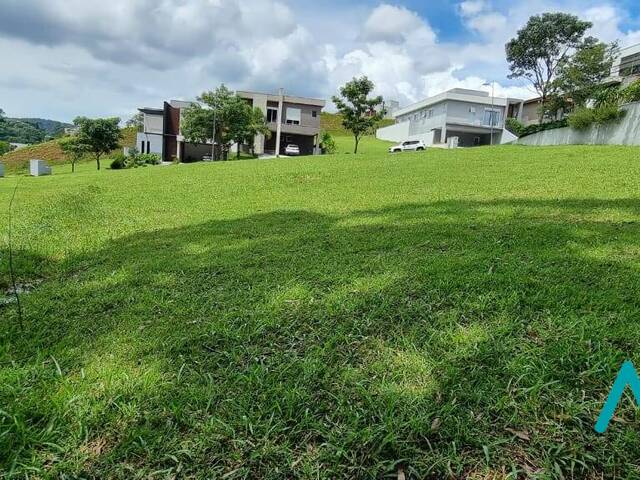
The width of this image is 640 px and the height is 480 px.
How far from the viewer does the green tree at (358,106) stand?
2803 cm

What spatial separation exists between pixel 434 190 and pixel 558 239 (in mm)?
4502

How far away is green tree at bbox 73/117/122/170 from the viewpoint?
101 ft

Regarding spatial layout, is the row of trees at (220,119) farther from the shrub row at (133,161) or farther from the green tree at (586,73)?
the green tree at (586,73)

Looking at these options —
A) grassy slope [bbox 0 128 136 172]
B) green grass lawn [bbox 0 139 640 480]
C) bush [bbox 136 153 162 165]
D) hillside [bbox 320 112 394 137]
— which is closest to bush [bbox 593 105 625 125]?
green grass lawn [bbox 0 139 640 480]

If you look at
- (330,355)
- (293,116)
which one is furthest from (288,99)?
(330,355)

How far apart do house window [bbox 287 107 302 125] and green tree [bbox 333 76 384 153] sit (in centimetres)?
1082

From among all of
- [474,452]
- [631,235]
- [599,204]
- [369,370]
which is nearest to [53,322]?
[369,370]

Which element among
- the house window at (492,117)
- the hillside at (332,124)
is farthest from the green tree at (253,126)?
the hillside at (332,124)

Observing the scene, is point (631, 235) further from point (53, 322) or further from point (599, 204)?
point (53, 322)

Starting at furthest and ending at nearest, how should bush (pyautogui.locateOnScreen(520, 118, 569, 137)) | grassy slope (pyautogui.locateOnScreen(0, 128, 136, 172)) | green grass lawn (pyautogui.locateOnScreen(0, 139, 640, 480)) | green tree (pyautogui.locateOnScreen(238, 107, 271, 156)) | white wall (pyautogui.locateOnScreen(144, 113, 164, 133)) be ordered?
white wall (pyautogui.locateOnScreen(144, 113, 164, 133)) < grassy slope (pyautogui.locateOnScreen(0, 128, 136, 172)) < green tree (pyautogui.locateOnScreen(238, 107, 271, 156)) < bush (pyautogui.locateOnScreen(520, 118, 569, 137)) < green grass lawn (pyautogui.locateOnScreen(0, 139, 640, 480))

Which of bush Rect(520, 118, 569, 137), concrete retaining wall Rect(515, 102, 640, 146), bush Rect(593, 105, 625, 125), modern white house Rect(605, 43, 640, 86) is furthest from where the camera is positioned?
modern white house Rect(605, 43, 640, 86)

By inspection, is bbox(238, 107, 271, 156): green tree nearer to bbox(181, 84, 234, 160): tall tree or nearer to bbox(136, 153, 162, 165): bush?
bbox(181, 84, 234, 160): tall tree

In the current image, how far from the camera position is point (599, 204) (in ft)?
18.9

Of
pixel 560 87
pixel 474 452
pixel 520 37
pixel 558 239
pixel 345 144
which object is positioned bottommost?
pixel 474 452
